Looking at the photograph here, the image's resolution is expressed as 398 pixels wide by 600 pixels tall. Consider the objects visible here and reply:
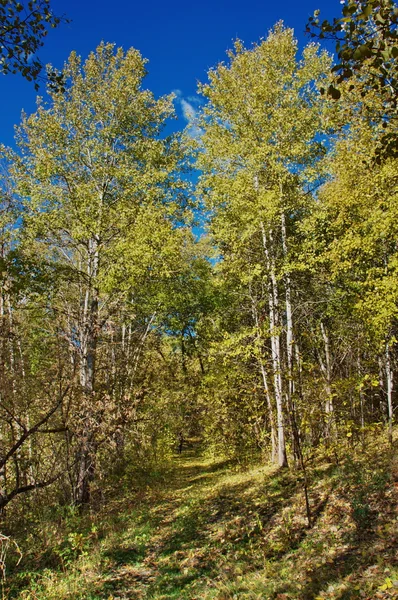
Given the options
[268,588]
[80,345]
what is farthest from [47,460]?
[268,588]

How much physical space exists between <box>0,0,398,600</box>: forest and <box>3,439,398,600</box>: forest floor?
50 millimetres

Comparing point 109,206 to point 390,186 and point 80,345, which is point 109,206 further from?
point 390,186

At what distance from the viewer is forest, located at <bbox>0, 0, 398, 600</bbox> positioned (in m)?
7.51

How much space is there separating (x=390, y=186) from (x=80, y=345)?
9.39 meters

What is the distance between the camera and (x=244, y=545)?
788cm

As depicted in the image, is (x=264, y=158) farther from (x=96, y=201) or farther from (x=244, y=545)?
(x=244, y=545)

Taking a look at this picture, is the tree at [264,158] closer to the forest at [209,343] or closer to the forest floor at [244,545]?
the forest at [209,343]

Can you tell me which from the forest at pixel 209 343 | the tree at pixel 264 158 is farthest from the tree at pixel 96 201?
the tree at pixel 264 158

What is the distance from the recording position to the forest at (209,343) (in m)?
7.51

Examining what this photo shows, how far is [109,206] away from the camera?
12.9 metres

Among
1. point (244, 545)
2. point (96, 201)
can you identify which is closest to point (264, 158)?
point (96, 201)

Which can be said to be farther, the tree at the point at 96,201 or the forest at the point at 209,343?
the tree at the point at 96,201

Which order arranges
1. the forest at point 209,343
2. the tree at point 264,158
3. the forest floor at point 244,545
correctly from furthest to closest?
the tree at point 264,158
the forest at point 209,343
the forest floor at point 244,545

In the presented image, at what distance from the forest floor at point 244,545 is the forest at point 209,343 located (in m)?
0.05
